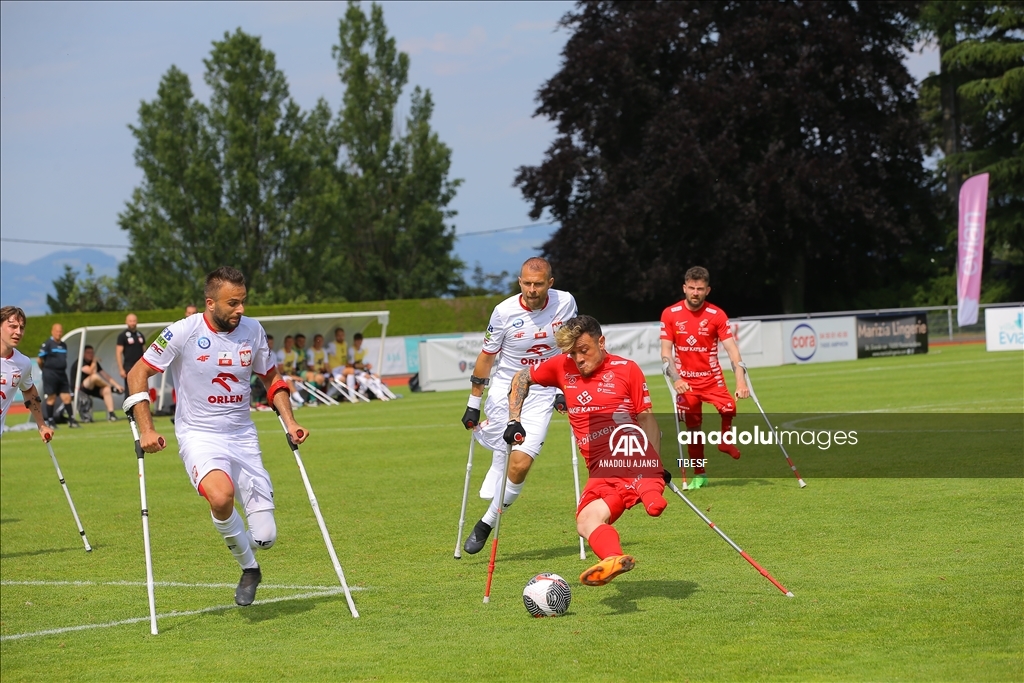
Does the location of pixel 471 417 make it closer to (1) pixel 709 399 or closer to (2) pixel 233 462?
(2) pixel 233 462

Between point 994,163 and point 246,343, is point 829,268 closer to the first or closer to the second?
point 994,163

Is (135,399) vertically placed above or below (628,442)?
above

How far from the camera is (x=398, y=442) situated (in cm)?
2066

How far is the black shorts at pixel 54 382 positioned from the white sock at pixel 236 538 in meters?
19.1

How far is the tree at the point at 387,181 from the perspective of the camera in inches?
2891

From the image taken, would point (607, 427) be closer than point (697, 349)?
Yes

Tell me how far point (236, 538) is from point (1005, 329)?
3434 centimetres

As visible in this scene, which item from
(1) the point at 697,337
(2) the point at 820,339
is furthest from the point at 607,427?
(2) the point at 820,339

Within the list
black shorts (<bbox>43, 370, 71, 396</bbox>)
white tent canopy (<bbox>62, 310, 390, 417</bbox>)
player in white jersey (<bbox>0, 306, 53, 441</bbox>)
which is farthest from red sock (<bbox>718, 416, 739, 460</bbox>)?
white tent canopy (<bbox>62, 310, 390, 417</bbox>)

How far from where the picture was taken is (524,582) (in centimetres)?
887

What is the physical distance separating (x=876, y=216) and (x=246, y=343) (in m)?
44.7

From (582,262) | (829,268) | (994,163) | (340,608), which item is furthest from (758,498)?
(994,163)

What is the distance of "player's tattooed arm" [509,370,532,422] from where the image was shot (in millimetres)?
8430

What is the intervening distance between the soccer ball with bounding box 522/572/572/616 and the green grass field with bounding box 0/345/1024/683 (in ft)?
0.43
